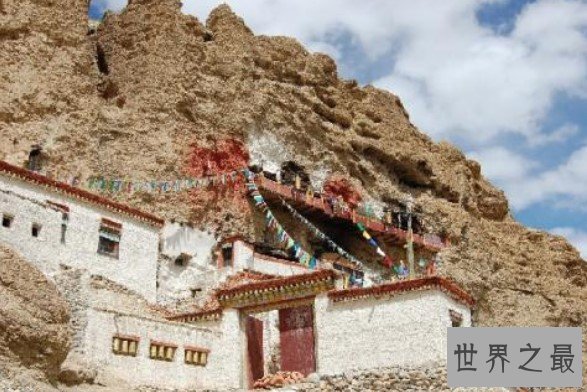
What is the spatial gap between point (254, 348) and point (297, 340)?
137 centimetres

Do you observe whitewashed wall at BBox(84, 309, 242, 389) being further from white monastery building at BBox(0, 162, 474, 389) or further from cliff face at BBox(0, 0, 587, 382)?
cliff face at BBox(0, 0, 587, 382)

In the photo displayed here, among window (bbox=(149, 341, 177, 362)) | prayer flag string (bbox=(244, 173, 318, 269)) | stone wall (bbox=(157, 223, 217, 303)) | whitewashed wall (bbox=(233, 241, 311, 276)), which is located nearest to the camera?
window (bbox=(149, 341, 177, 362))

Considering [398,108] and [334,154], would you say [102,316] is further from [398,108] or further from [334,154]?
[398,108]

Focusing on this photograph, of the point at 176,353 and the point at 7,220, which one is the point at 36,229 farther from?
the point at 176,353

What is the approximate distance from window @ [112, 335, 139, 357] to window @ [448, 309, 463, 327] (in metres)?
8.92

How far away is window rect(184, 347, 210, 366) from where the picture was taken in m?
24.2

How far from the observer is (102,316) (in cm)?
2261

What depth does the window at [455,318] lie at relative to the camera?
24.2 meters

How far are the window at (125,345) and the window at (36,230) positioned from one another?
5.08 meters

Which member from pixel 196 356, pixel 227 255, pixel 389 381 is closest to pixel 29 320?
pixel 196 356

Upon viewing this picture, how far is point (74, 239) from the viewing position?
27.5 metres

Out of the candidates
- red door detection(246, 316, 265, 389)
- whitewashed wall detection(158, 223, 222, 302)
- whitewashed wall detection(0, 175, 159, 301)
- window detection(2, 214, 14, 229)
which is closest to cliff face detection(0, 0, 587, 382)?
whitewashed wall detection(158, 223, 222, 302)

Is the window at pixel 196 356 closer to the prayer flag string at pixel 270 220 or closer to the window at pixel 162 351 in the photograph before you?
the window at pixel 162 351

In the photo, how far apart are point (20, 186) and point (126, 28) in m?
16.4
